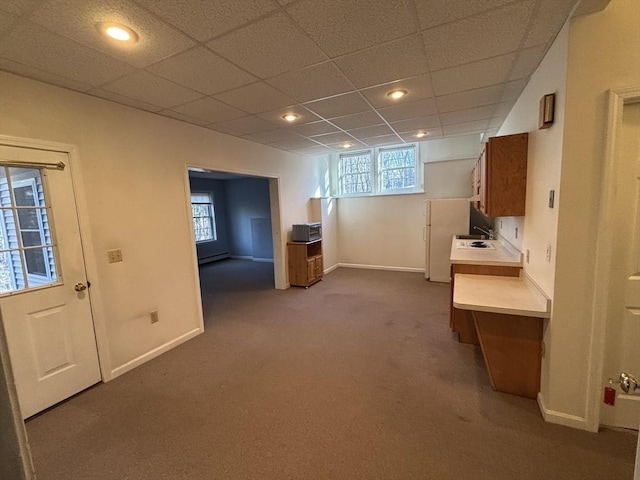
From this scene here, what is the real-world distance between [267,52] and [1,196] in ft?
7.32

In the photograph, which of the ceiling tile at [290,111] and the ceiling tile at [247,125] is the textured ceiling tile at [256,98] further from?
the ceiling tile at [247,125]

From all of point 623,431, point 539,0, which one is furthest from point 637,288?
point 539,0

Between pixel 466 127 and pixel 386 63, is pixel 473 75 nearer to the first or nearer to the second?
pixel 386 63

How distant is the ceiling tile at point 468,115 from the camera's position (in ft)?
10.9

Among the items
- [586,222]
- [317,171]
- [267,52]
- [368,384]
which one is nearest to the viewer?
[586,222]

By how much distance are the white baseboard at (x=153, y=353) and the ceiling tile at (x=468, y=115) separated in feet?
13.4

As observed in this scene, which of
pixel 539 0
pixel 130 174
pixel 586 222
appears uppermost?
pixel 539 0

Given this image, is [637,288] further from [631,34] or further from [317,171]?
[317,171]

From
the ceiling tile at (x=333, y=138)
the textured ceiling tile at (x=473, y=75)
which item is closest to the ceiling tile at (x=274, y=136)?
the ceiling tile at (x=333, y=138)

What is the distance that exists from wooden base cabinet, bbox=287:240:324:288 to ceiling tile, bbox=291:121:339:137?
1.97m

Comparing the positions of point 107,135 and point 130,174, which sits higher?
point 107,135

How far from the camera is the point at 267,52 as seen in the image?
6.28 ft

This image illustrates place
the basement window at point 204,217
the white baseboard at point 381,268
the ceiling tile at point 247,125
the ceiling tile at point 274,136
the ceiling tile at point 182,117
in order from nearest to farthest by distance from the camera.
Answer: the ceiling tile at point 182,117 < the ceiling tile at point 247,125 < the ceiling tile at point 274,136 < the white baseboard at point 381,268 < the basement window at point 204,217

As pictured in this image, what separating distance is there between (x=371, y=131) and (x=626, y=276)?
320cm
